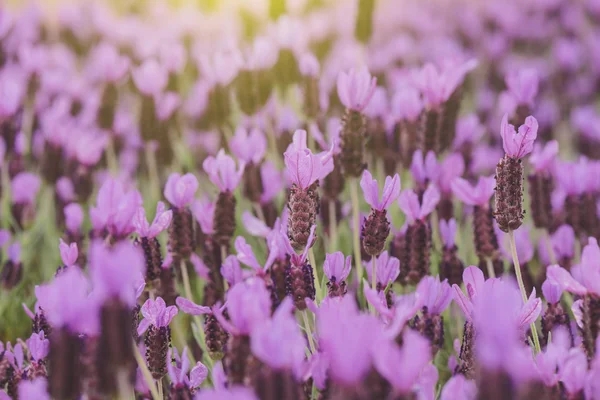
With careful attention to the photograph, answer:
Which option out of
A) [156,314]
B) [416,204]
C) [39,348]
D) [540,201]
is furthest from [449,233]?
[39,348]

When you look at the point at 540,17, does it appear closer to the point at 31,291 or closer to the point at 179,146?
the point at 179,146

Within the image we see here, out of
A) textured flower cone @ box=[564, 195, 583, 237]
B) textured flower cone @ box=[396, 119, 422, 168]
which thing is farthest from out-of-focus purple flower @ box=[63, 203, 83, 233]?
textured flower cone @ box=[564, 195, 583, 237]

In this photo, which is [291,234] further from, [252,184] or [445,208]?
Result: [445,208]

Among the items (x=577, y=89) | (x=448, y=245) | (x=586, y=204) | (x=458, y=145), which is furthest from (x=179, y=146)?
(x=577, y=89)

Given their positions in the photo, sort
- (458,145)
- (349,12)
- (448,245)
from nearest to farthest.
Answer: (448,245)
(458,145)
(349,12)

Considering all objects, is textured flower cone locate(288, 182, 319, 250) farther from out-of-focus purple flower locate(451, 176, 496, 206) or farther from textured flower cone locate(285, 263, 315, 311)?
out-of-focus purple flower locate(451, 176, 496, 206)

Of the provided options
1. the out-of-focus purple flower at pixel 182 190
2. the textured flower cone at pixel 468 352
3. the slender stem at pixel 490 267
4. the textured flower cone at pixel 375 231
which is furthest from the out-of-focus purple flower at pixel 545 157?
the out-of-focus purple flower at pixel 182 190
